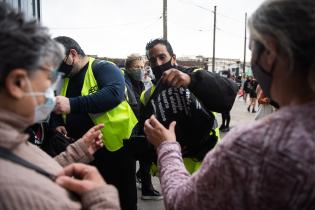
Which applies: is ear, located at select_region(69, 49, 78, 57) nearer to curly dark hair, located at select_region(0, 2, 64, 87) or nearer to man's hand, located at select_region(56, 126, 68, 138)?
man's hand, located at select_region(56, 126, 68, 138)

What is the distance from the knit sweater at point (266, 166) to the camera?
106 centimetres

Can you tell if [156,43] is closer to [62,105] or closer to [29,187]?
[62,105]

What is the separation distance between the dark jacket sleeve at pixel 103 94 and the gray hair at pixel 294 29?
5.78 ft

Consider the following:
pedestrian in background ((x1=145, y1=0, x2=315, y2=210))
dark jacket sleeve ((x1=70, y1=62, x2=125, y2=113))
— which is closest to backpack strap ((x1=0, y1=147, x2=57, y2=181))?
pedestrian in background ((x1=145, y1=0, x2=315, y2=210))

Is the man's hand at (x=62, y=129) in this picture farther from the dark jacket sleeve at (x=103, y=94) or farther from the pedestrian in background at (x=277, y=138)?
the pedestrian in background at (x=277, y=138)

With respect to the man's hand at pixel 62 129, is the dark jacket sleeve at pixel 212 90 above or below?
above

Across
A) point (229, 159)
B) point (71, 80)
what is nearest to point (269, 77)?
point (229, 159)

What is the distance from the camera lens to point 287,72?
114cm

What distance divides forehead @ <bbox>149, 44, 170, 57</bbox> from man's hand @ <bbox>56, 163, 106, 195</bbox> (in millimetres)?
1561

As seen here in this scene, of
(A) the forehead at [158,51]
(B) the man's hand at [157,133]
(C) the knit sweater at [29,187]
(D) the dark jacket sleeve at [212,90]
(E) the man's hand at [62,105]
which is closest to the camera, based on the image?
(C) the knit sweater at [29,187]

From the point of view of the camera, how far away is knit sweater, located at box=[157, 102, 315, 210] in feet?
3.46

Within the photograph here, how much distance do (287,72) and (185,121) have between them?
1.20m

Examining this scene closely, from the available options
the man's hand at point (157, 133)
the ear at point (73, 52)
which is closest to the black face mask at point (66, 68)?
the ear at point (73, 52)

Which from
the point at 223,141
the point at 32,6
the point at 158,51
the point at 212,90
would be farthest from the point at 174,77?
the point at 32,6
